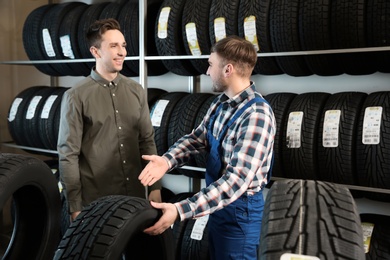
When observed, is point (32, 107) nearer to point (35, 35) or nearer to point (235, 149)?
point (35, 35)

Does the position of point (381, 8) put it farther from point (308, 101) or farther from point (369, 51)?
point (308, 101)

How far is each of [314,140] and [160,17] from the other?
1.46 meters

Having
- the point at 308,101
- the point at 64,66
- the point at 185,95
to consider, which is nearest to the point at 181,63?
the point at 185,95

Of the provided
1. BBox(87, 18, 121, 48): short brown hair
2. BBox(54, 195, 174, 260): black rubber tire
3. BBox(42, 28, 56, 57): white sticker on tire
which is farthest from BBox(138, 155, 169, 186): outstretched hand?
BBox(42, 28, 56, 57): white sticker on tire

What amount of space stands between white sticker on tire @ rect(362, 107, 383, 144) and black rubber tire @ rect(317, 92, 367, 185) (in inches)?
2.5

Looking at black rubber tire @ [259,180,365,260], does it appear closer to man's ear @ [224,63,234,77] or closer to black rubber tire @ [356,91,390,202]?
man's ear @ [224,63,234,77]

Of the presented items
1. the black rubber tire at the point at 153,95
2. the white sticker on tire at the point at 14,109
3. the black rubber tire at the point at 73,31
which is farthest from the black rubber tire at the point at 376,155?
the white sticker on tire at the point at 14,109

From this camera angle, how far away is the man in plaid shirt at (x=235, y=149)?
179 cm

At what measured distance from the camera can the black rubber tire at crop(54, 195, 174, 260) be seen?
145cm

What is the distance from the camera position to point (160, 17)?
3178mm

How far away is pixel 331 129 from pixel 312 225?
1539 mm

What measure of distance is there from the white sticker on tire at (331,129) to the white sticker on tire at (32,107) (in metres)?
2.69

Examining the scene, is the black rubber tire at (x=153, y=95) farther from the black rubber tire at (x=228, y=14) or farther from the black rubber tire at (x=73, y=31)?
the black rubber tire at (x=228, y=14)

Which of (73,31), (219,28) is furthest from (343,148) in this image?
(73,31)
